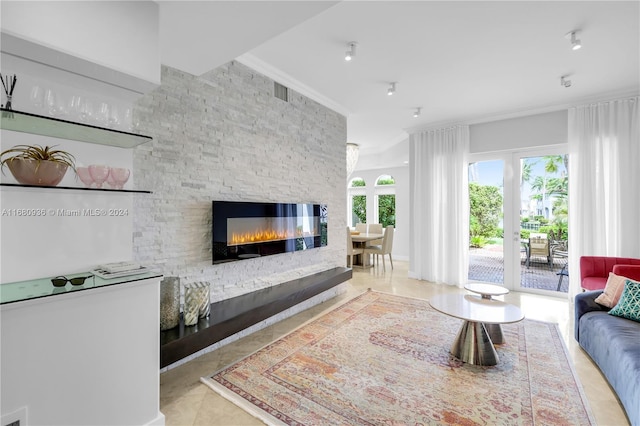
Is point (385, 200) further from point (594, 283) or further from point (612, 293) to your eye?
point (612, 293)

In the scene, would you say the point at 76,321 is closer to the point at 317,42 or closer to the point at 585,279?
the point at 317,42

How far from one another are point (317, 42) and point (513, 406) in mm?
3353

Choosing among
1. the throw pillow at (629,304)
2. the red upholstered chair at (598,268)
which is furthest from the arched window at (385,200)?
the throw pillow at (629,304)

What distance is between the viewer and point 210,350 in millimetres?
2756

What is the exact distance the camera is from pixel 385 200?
26.7 ft

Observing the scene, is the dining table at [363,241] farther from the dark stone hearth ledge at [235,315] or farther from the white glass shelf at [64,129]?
the white glass shelf at [64,129]

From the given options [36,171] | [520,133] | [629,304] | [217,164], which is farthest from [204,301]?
[520,133]

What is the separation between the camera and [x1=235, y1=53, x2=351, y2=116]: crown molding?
3.11 meters

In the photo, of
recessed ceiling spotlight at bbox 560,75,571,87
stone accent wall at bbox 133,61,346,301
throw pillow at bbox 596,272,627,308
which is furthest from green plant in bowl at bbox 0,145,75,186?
recessed ceiling spotlight at bbox 560,75,571,87

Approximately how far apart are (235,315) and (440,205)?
4.23m

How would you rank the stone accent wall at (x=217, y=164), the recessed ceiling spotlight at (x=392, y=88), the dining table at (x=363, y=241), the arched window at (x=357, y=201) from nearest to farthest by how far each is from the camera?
the stone accent wall at (x=217, y=164) < the recessed ceiling spotlight at (x=392, y=88) < the dining table at (x=363, y=241) < the arched window at (x=357, y=201)

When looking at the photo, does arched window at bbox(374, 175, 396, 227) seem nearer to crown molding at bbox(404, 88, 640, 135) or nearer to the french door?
crown molding at bbox(404, 88, 640, 135)

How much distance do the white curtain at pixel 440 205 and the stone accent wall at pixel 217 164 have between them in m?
2.35

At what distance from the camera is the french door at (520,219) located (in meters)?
4.62
